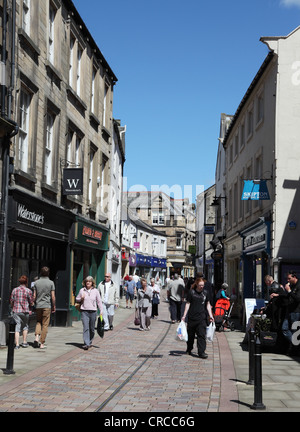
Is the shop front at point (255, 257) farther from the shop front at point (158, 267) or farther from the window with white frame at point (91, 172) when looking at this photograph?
the shop front at point (158, 267)

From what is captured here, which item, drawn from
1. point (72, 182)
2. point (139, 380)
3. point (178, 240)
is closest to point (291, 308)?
point (139, 380)

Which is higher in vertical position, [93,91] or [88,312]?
[93,91]

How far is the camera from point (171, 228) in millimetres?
83000

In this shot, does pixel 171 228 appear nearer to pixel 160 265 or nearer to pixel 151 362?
pixel 160 265

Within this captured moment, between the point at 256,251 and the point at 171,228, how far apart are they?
204 feet

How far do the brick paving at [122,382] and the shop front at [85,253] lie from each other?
5561mm

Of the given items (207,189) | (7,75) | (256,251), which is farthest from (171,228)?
(7,75)

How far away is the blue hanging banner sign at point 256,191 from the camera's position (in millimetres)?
18639

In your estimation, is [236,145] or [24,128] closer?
[24,128]


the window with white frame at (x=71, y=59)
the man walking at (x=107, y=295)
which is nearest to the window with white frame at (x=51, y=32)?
the window with white frame at (x=71, y=59)

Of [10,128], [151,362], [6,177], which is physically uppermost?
[10,128]

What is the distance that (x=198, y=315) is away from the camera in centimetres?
1251

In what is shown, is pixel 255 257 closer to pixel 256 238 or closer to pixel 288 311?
pixel 256 238

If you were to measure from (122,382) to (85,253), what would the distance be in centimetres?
1372
